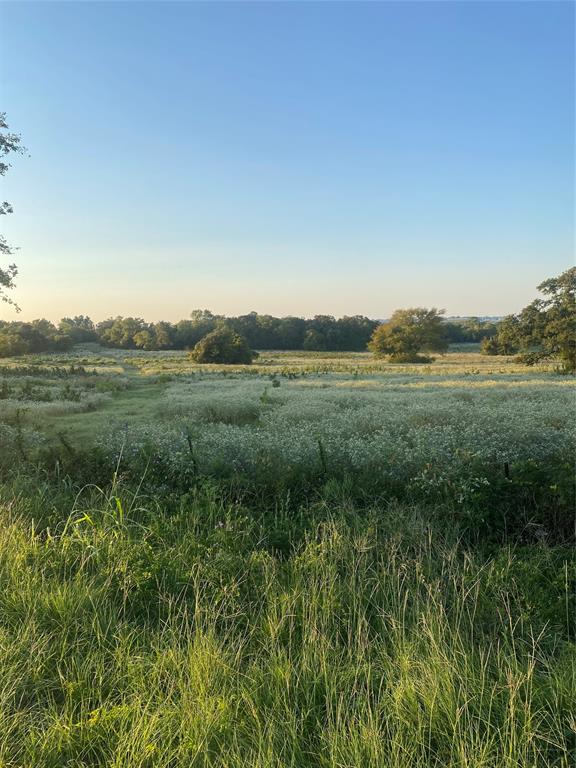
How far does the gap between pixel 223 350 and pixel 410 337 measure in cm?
2155

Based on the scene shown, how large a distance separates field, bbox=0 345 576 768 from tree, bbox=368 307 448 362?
163ft

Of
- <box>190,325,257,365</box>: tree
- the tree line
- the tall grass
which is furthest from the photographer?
the tree line

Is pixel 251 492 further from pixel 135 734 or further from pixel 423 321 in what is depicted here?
pixel 423 321

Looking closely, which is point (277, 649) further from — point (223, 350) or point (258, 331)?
point (258, 331)

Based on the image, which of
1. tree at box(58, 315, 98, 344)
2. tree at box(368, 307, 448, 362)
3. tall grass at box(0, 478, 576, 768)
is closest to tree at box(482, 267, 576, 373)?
tree at box(368, 307, 448, 362)

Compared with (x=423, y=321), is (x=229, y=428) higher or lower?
lower

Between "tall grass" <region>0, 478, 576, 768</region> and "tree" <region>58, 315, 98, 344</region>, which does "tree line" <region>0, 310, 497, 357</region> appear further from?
"tall grass" <region>0, 478, 576, 768</region>

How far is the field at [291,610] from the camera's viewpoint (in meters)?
2.37

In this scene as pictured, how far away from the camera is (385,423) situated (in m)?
10.2

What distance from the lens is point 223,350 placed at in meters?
49.9

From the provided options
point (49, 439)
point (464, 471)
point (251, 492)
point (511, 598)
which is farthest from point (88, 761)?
point (49, 439)

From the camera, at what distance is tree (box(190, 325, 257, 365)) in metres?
49.8

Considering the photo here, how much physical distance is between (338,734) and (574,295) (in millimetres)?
32821

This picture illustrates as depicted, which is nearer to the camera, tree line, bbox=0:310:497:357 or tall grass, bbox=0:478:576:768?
tall grass, bbox=0:478:576:768
